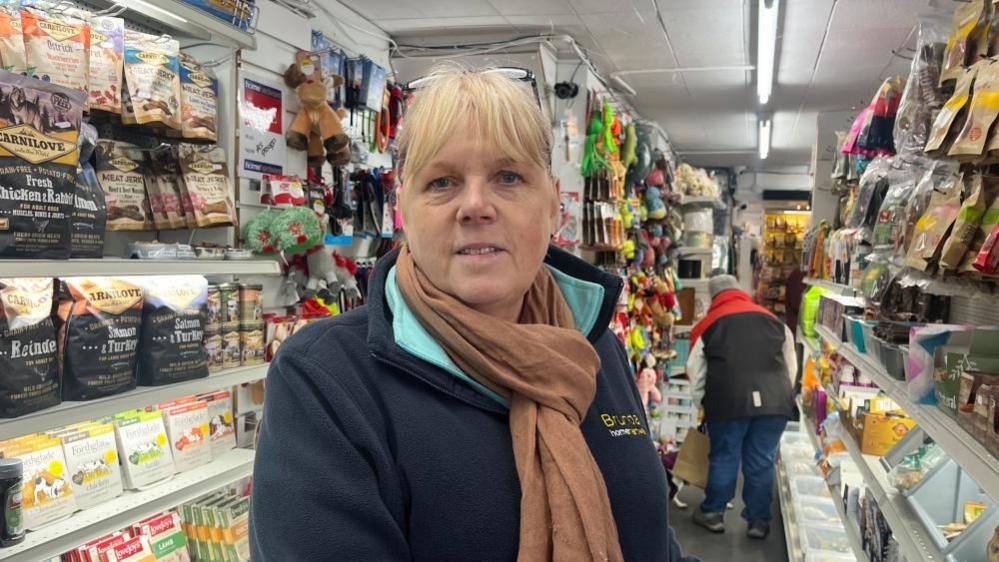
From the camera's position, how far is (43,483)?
2010 millimetres

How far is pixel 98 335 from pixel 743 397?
4187 millimetres

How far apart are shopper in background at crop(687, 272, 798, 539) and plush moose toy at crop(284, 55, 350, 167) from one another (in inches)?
121

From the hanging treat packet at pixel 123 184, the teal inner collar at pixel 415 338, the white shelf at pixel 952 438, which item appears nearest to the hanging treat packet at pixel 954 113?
the white shelf at pixel 952 438

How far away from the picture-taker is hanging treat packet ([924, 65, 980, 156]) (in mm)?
1610

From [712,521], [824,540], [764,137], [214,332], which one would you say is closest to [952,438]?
[214,332]

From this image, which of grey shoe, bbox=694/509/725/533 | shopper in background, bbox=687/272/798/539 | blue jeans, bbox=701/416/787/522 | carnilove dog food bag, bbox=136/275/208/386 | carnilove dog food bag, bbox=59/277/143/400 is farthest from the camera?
grey shoe, bbox=694/509/725/533

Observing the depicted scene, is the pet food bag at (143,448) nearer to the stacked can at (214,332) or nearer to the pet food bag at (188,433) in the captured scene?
the pet food bag at (188,433)

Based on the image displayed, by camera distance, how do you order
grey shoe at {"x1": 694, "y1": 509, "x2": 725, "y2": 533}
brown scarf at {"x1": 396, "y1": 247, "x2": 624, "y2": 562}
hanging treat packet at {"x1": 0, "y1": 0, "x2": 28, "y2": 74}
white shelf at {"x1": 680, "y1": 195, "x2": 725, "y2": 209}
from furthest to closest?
1. white shelf at {"x1": 680, "y1": 195, "x2": 725, "y2": 209}
2. grey shoe at {"x1": 694, "y1": 509, "x2": 725, "y2": 533}
3. hanging treat packet at {"x1": 0, "y1": 0, "x2": 28, "y2": 74}
4. brown scarf at {"x1": 396, "y1": 247, "x2": 624, "y2": 562}

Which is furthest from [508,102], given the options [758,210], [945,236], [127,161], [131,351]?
[758,210]

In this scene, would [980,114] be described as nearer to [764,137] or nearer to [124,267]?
[124,267]

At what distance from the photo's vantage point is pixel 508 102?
3.67ft

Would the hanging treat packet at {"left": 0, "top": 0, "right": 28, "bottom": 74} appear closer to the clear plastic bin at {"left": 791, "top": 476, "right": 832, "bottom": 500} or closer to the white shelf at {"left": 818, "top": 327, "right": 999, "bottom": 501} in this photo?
the white shelf at {"left": 818, "top": 327, "right": 999, "bottom": 501}

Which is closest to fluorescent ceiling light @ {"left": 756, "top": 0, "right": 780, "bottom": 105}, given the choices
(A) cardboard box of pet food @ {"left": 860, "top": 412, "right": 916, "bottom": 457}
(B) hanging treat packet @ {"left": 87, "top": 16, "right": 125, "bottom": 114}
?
(A) cardboard box of pet food @ {"left": 860, "top": 412, "right": 916, "bottom": 457}

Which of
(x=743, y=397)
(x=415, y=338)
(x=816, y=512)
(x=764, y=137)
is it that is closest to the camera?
(x=415, y=338)
